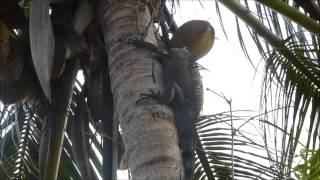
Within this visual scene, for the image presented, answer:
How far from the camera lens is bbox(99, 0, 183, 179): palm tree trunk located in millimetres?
1980

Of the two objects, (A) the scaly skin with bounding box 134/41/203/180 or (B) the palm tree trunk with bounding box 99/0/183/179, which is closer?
(B) the palm tree trunk with bounding box 99/0/183/179

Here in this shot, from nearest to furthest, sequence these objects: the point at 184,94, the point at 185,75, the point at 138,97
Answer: the point at 138,97, the point at 184,94, the point at 185,75

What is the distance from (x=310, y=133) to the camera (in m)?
2.94

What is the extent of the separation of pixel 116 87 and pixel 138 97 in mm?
160

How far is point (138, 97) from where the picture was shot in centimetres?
221

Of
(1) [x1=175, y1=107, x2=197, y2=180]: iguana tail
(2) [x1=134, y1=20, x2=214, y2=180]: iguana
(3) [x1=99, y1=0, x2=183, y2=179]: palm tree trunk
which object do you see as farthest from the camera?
(2) [x1=134, y1=20, x2=214, y2=180]: iguana

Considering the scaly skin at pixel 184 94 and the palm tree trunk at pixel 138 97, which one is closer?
the palm tree trunk at pixel 138 97

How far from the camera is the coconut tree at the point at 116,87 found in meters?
2.15

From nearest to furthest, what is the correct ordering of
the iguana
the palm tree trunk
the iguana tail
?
the palm tree trunk < the iguana tail < the iguana

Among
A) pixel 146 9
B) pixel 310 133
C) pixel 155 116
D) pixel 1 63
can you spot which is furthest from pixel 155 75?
pixel 310 133

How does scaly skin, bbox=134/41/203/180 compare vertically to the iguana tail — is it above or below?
above

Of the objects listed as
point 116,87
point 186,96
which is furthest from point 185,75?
point 116,87

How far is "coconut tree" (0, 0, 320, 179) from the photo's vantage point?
2154mm

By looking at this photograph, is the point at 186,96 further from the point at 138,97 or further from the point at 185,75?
the point at 138,97
